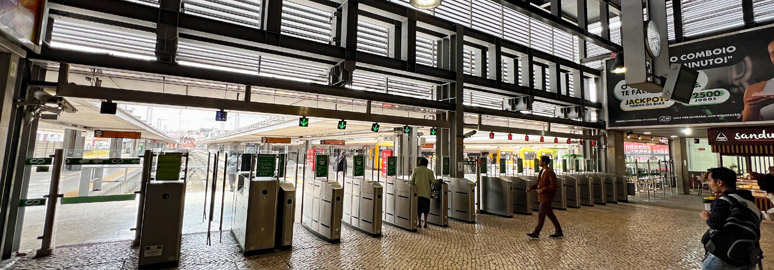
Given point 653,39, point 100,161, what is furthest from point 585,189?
point 100,161

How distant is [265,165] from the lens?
4816mm

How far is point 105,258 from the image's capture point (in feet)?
13.6

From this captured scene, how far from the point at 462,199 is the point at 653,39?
4.54 m

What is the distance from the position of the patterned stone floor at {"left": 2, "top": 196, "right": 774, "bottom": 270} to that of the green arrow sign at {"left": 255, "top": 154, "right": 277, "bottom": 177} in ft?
3.78

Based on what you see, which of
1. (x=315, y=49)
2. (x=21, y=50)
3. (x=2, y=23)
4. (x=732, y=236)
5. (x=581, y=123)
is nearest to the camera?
(x=732, y=236)

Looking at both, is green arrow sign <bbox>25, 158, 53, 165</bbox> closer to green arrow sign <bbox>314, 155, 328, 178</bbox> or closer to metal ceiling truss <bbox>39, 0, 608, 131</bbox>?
metal ceiling truss <bbox>39, 0, 608, 131</bbox>

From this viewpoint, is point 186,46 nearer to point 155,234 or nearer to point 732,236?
point 155,234

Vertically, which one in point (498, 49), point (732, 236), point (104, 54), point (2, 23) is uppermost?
point (498, 49)

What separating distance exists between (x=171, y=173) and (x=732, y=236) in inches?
225

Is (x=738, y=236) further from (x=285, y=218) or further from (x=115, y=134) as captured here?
(x=115, y=134)

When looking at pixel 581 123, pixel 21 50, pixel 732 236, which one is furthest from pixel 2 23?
pixel 581 123

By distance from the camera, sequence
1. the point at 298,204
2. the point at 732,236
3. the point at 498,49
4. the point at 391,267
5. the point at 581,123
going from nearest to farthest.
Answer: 1. the point at 732,236
2. the point at 391,267
3. the point at 498,49
4. the point at 298,204
5. the point at 581,123

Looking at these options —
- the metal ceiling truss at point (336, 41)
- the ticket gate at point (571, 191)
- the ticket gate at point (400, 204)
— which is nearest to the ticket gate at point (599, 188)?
the ticket gate at point (571, 191)

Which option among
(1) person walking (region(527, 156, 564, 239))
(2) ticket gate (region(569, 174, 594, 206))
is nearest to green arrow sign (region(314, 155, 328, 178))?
(1) person walking (region(527, 156, 564, 239))
